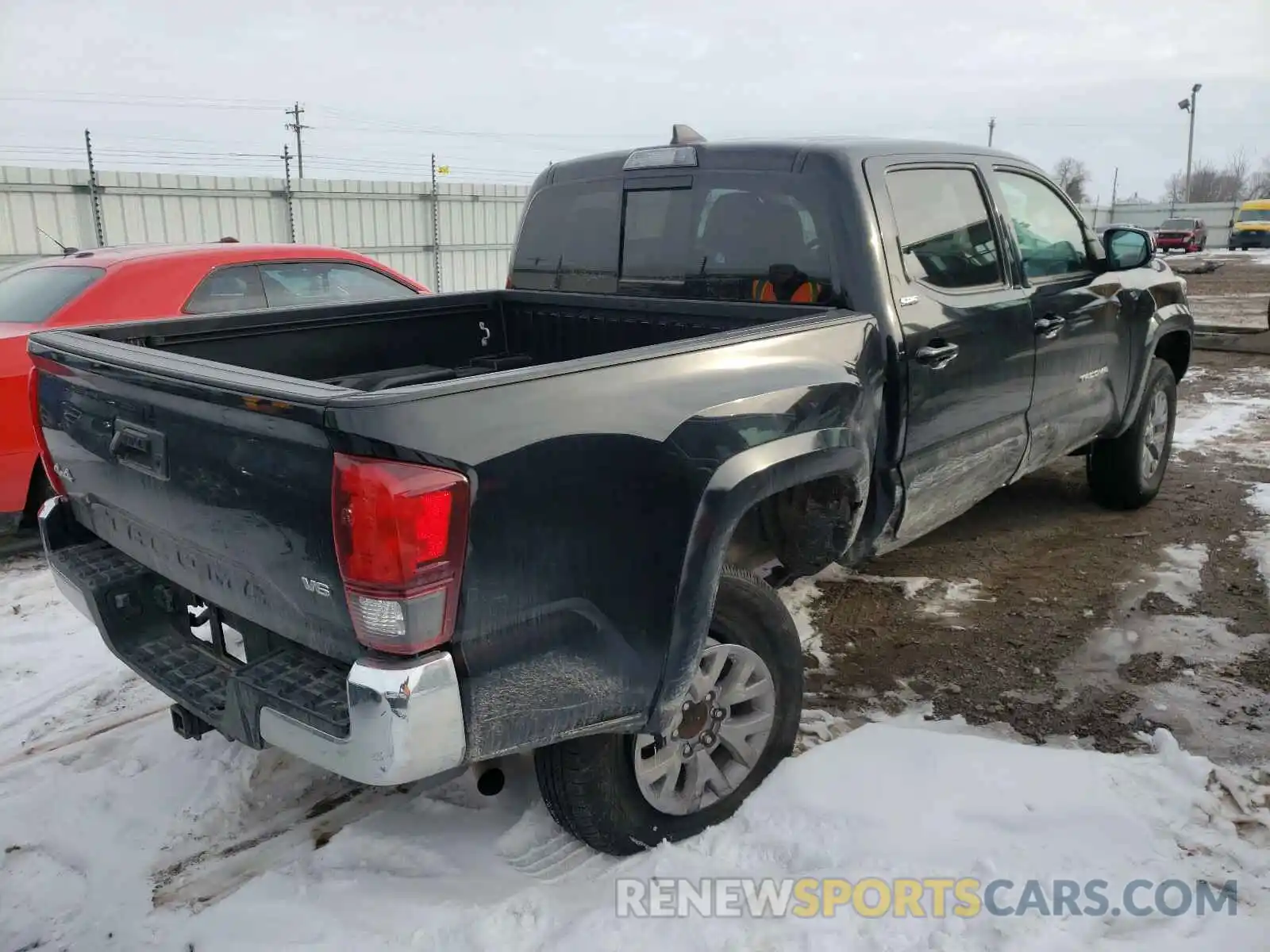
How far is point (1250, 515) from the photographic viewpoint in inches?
225

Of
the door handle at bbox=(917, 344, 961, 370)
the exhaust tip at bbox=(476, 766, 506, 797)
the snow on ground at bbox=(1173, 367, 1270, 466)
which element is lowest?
the exhaust tip at bbox=(476, 766, 506, 797)

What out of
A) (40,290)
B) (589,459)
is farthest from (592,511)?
(40,290)

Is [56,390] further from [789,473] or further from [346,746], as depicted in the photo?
[789,473]

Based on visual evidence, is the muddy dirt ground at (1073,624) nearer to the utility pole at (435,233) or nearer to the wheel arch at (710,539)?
the wheel arch at (710,539)

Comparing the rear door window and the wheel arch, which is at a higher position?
the rear door window

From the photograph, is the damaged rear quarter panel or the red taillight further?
the red taillight

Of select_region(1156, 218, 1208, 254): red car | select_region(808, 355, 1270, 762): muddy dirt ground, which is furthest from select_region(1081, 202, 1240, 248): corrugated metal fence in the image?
select_region(808, 355, 1270, 762): muddy dirt ground

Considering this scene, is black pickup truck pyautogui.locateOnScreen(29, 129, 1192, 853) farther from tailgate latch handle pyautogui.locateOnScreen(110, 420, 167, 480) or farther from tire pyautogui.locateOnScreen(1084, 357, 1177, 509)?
tire pyautogui.locateOnScreen(1084, 357, 1177, 509)

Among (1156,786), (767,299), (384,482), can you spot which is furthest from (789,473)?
(1156,786)

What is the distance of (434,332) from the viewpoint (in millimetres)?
4191

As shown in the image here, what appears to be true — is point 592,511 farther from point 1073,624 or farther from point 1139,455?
point 1139,455

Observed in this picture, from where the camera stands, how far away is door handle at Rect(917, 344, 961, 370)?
136 inches

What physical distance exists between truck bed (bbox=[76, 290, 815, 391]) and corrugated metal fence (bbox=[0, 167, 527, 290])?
8.42 metres

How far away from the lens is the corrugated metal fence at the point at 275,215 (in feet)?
40.1
